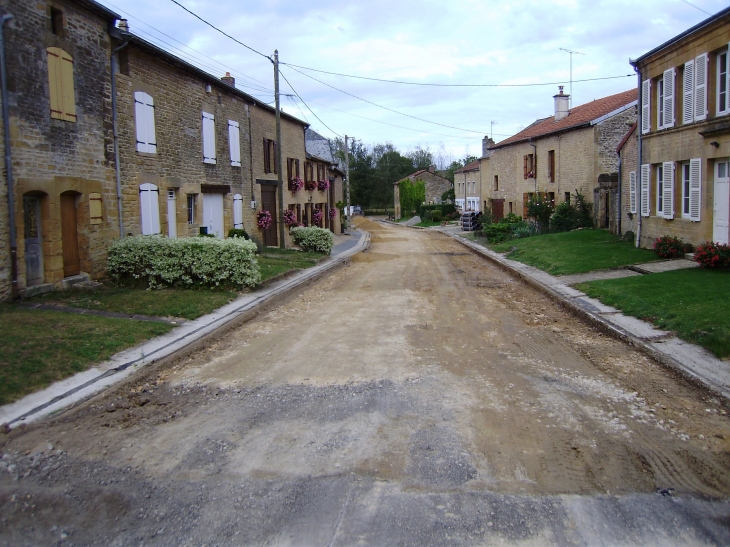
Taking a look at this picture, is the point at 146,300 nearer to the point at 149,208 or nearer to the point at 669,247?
the point at 149,208

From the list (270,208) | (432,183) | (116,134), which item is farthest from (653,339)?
(432,183)

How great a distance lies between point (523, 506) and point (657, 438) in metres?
2.02

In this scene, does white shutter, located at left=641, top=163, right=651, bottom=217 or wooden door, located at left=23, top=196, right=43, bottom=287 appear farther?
white shutter, located at left=641, top=163, right=651, bottom=217

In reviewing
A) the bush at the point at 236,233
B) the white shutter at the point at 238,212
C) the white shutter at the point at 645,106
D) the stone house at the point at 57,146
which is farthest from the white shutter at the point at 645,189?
the stone house at the point at 57,146

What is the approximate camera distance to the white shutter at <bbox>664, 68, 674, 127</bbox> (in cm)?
1728

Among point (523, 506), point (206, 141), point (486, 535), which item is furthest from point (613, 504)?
point (206, 141)

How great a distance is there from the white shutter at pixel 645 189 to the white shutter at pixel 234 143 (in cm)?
1403

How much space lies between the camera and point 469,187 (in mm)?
55156

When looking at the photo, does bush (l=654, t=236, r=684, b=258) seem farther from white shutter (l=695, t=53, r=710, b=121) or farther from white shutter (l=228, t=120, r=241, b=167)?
white shutter (l=228, t=120, r=241, b=167)

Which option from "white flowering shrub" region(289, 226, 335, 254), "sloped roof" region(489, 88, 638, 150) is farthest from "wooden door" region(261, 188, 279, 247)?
"sloped roof" region(489, 88, 638, 150)

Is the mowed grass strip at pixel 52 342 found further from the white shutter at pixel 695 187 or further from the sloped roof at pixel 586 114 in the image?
the sloped roof at pixel 586 114

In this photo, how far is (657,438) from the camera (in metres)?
5.77

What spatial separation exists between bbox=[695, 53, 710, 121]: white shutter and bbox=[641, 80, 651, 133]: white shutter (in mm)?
3218

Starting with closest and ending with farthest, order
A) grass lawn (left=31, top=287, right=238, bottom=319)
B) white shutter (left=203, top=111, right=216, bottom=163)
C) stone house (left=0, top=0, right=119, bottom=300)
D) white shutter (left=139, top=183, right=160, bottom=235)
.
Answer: stone house (left=0, top=0, right=119, bottom=300) → grass lawn (left=31, top=287, right=238, bottom=319) → white shutter (left=139, top=183, right=160, bottom=235) → white shutter (left=203, top=111, right=216, bottom=163)
